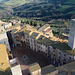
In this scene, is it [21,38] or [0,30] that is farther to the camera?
[21,38]

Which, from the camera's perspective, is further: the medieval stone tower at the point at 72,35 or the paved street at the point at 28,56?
the paved street at the point at 28,56

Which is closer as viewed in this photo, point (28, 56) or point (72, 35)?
point (72, 35)

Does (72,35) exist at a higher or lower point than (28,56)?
higher

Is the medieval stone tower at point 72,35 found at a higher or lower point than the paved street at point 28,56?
higher

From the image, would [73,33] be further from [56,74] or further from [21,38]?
[21,38]

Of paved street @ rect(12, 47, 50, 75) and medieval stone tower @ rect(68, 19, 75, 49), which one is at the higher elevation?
medieval stone tower @ rect(68, 19, 75, 49)

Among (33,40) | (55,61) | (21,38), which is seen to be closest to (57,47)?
(55,61)

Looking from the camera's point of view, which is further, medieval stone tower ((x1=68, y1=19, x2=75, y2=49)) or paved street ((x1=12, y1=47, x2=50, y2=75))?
paved street ((x1=12, y1=47, x2=50, y2=75))

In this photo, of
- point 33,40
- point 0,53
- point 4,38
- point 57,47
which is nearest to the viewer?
point 0,53
